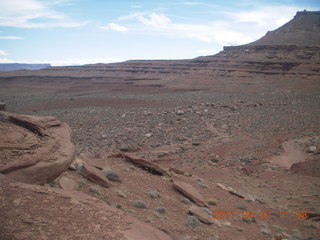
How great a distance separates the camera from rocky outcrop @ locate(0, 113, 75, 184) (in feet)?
17.1

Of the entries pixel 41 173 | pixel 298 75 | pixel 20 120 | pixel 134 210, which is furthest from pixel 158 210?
pixel 298 75

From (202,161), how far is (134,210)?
9.10 m

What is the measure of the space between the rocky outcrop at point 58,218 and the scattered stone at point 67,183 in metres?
1.02

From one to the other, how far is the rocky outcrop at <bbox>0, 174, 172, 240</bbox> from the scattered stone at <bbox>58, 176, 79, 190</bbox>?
1.02 meters

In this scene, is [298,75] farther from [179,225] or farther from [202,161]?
[179,225]

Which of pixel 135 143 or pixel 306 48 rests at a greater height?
pixel 306 48

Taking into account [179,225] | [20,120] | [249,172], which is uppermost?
[20,120]

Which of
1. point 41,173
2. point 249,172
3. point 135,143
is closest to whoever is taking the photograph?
point 41,173

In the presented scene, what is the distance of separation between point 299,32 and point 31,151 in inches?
3286

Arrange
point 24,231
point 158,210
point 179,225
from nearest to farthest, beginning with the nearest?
point 24,231, point 179,225, point 158,210

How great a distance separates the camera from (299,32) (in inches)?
2953

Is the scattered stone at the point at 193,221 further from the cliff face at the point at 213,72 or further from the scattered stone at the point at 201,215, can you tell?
the cliff face at the point at 213,72

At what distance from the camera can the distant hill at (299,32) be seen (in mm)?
69688

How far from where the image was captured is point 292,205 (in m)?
9.54
